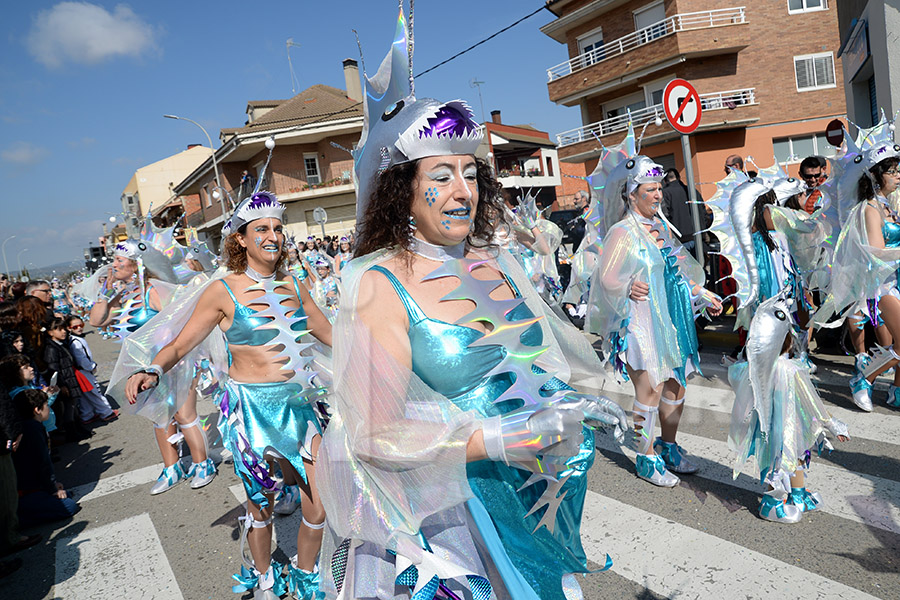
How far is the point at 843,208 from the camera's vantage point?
5402 millimetres

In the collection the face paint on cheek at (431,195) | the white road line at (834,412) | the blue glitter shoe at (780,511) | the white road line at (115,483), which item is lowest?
the white road line at (834,412)

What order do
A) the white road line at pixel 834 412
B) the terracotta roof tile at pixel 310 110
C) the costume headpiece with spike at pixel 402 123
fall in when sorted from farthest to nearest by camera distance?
the terracotta roof tile at pixel 310 110, the white road line at pixel 834 412, the costume headpiece with spike at pixel 402 123

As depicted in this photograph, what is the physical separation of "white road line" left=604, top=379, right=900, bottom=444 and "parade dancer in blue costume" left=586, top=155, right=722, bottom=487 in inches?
10.5

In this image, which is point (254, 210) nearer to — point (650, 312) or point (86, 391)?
point (650, 312)

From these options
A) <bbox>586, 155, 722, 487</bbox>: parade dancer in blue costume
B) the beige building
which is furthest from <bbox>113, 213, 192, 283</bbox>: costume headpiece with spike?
the beige building

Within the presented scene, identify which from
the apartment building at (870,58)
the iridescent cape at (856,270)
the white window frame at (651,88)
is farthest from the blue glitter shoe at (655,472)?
the white window frame at (651,88)

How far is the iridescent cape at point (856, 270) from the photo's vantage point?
4957 millimetres

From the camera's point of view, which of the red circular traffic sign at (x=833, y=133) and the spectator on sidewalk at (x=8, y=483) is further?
the red circular traffic sign at (x=833, y=133)

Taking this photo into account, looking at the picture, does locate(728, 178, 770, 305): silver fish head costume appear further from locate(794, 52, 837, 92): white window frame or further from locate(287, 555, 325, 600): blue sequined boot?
locate(794, 52, 837, 92): white window frame

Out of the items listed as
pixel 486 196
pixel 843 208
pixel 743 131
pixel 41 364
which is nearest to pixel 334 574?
pixel 486 196

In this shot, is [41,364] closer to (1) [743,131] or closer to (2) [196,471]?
(2) [196,471]

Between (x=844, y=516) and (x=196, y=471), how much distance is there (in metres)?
4.84

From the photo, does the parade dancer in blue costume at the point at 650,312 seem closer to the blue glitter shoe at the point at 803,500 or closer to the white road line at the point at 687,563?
the white road line at the point at 687,563

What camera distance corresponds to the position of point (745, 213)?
167 inches
